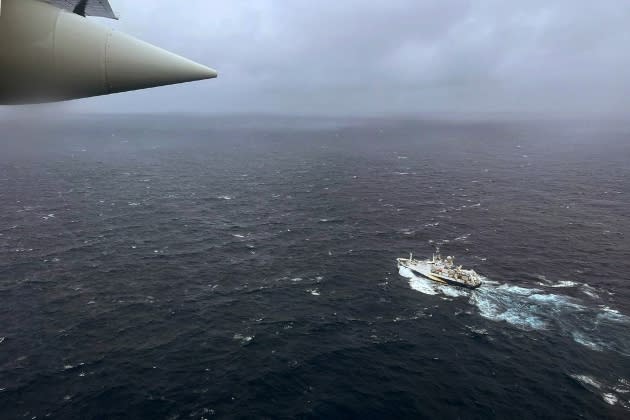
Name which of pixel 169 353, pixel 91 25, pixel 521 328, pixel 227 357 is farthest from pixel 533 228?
pixel 91 25

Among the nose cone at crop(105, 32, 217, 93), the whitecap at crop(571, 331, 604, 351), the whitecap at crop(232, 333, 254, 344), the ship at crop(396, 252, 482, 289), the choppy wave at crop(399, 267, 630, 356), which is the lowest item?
the whitecap at crop(232, 333, 254, 344)

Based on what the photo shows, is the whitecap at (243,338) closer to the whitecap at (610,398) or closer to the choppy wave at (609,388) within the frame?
the choppy wave at (609,388)

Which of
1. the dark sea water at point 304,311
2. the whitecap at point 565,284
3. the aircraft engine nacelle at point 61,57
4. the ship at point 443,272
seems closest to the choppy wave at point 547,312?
the whitecap at point 565,284

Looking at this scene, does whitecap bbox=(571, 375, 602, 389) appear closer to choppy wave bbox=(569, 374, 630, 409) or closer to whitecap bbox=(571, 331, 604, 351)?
choppy wave bbox=(569, 374, 630, 409)

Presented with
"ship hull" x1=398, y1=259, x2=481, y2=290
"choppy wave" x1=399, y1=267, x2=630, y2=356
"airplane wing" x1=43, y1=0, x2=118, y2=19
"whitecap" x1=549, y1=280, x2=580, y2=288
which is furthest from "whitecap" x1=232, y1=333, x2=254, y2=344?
"whitecap" x1=549, y1=280, x2=580, y2=288

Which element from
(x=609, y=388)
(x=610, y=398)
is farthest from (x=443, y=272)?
(x=610, y=398)
